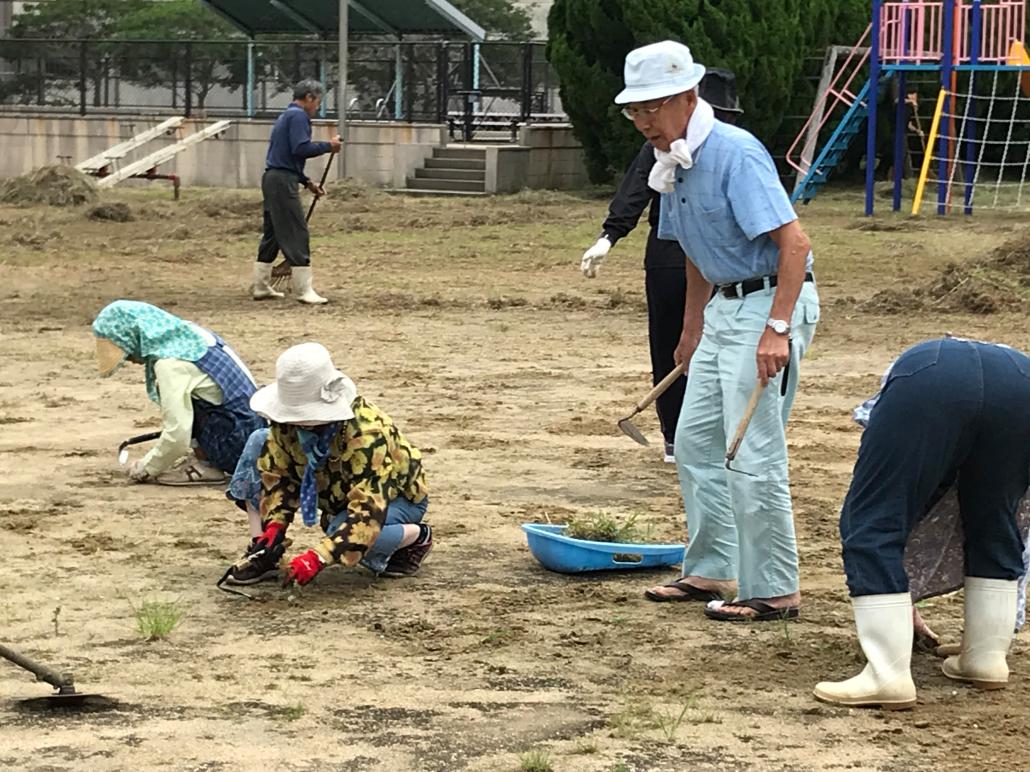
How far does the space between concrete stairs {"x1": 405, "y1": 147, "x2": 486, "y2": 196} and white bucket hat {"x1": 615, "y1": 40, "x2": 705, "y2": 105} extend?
19918 millimetres

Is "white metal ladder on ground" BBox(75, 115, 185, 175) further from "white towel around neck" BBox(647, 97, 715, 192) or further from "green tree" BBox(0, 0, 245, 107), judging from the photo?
"white towel around neck" BBox(647, 97, 715, 192)

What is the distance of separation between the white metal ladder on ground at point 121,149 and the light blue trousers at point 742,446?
20477mm

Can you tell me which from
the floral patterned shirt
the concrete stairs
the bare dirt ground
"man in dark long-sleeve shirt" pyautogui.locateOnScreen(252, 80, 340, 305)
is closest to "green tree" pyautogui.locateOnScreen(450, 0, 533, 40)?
the concrete stairs

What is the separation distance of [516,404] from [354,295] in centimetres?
498

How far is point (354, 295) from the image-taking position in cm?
1470

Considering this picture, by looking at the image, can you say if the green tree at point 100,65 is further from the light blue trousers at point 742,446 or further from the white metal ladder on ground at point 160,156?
the light blue trousers at point 742,446

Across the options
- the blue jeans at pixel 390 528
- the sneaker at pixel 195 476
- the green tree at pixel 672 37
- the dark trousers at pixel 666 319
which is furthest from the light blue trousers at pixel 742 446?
the green tree at pixel 672 37

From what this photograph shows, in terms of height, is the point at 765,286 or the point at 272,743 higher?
the point at 765,286

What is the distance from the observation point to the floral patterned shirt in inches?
232

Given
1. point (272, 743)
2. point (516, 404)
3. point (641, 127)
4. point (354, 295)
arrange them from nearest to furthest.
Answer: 1. point (272, 743)
2. point (641, 127)
3. point (516, 404)
4. point (354, 295)

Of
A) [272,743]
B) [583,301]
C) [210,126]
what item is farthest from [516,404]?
[210,126]

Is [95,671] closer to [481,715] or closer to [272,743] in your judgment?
[272,743]

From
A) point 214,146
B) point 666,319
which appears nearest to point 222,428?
point 666,319

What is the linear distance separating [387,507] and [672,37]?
17923mm
